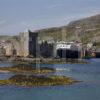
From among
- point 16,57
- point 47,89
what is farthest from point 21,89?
point 16,57

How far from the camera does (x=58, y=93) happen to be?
3170 cm

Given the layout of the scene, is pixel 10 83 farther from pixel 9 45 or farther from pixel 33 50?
pixel 9 45

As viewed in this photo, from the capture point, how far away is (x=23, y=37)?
91938 mm

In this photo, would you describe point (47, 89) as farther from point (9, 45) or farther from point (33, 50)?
point (9, 45)

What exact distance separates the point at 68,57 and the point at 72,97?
71.2 meters

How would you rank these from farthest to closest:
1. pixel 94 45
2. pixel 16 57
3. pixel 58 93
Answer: pixel 94 45 → pixel 16 57 → pixel 58 93

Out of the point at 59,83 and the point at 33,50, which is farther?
the point at 33,50

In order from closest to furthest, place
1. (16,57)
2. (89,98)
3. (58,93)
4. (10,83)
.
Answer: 1. (89,98)
2. (58,93)
3. (10,83)
4. (16,57)

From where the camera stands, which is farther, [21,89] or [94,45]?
[94,45]

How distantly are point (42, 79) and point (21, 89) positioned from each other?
210 inches

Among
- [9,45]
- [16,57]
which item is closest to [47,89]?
[16,57]

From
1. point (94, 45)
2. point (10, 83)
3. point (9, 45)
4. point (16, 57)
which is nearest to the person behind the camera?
point (10, 83)

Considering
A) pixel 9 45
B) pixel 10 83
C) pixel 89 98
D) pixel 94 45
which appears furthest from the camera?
pixel 94 45

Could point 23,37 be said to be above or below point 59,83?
above
